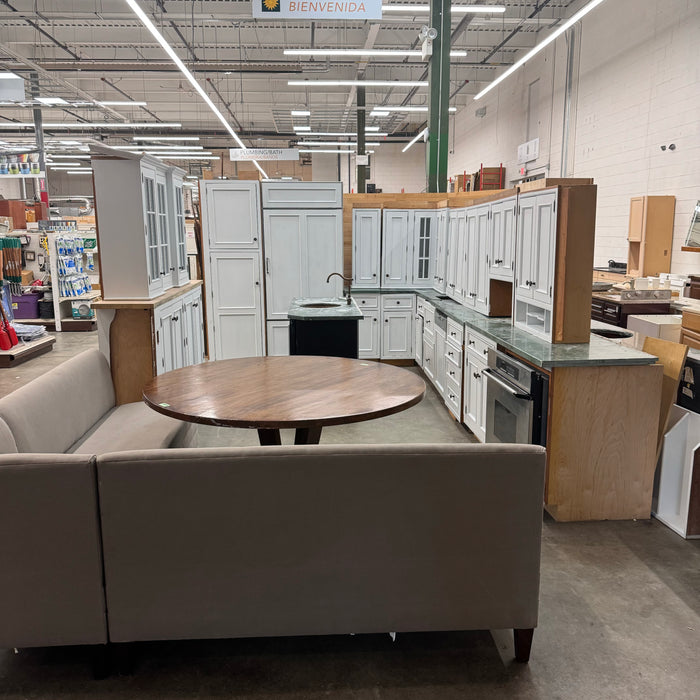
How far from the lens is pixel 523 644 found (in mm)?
2324

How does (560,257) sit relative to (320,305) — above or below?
above

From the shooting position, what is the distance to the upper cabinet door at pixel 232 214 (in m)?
7.30

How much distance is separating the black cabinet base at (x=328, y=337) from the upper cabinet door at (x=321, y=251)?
236 cm

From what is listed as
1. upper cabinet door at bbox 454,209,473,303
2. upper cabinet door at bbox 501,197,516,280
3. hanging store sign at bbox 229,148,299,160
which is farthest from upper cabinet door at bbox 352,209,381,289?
hanging store sign at bbox 229,148,299,160

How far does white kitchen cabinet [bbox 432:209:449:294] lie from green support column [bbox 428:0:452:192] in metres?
1.86

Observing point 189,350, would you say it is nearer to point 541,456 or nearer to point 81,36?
point 541,456

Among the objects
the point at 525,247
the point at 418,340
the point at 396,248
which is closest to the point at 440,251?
the point at 396,248

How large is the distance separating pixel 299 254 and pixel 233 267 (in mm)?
826

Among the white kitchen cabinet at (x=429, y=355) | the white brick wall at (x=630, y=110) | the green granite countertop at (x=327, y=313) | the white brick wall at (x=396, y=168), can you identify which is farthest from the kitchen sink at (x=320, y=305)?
the white brick wall at (x=396, y=168)

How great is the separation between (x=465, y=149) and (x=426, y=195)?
996cm

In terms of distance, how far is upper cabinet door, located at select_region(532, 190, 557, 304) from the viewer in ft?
12.5

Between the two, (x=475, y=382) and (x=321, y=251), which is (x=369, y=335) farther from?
(x=475, y=382)

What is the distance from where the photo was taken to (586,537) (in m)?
3.39

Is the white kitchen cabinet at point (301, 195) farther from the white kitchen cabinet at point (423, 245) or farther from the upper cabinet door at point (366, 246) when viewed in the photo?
the white kitchen cabinet at point (423, 245)
